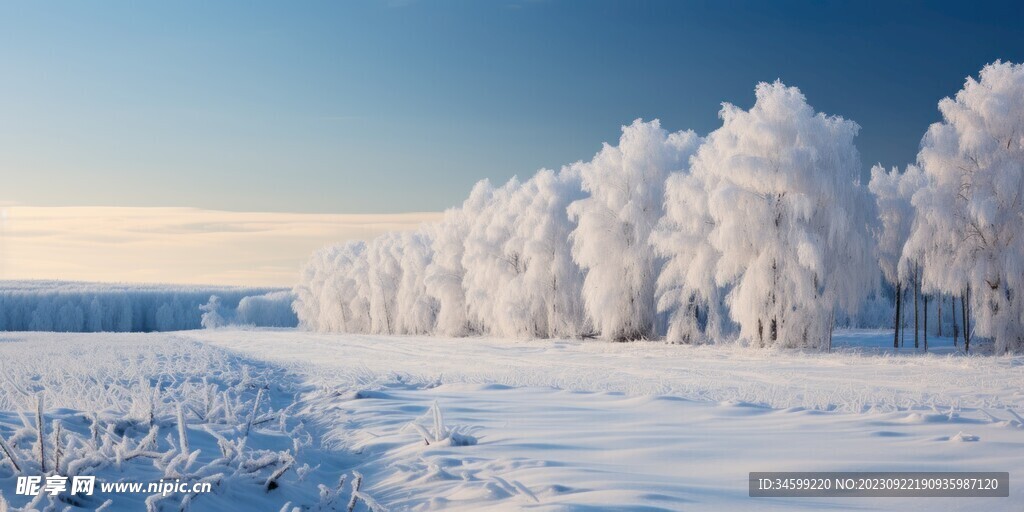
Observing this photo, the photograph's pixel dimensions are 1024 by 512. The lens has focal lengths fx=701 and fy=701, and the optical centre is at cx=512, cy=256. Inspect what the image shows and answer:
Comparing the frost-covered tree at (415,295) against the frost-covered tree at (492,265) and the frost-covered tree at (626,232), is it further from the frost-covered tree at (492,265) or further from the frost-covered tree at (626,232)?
the frost-covered tree at (626,232)

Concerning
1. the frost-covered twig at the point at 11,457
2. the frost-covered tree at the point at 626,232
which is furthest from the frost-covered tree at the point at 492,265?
the frost-covered twig at the point at 11,457

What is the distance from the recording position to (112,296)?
123562mm

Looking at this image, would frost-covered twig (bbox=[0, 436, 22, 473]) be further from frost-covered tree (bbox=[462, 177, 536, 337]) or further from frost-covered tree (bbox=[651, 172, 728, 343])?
frost-covered tree (bbox=[462, 177, 536, 337])

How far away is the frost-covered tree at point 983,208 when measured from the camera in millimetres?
24875

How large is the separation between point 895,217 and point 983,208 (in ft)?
24.8

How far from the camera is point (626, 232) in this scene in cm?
3459

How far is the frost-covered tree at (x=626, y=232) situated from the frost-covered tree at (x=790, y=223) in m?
6.80

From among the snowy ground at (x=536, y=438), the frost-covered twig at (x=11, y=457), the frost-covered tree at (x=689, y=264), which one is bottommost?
the snowy ground at (x=536, y=438)

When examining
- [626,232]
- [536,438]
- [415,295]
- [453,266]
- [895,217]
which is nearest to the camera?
[536,438]

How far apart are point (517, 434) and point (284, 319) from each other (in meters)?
109

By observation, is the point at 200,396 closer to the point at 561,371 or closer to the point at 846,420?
the point at 846,420

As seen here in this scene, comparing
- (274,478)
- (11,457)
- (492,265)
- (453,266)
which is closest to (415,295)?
(453,266)

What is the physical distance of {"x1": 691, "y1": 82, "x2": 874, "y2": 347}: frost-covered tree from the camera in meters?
25.8

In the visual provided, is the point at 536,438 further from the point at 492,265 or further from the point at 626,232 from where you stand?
the point at 492,265
